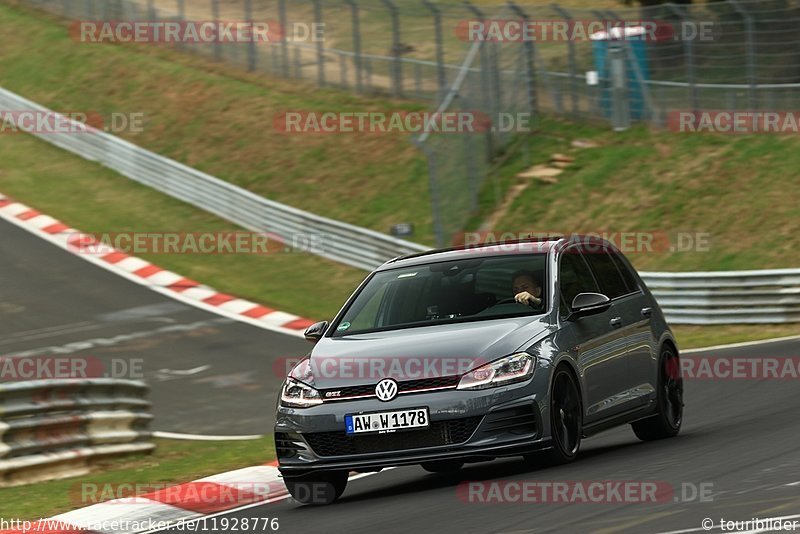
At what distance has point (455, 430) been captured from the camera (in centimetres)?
903

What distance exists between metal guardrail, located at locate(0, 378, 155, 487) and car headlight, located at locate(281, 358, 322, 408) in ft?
9.32

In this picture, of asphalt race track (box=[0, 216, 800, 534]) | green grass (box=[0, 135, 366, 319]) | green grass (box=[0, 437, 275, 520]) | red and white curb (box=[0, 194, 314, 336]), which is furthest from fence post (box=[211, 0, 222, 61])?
green grass (box=[0, 437, 275, 520])

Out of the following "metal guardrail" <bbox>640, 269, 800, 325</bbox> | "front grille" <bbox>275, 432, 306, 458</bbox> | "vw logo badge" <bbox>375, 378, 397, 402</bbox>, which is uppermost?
"vw logo badge" <bbox>375, 378, 397, 402</bbox>

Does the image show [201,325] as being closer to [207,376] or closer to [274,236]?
[207,376]

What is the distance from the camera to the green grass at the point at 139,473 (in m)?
10.4

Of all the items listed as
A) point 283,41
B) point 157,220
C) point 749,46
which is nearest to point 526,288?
point 749,46

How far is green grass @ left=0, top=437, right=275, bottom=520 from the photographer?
10.4 metres

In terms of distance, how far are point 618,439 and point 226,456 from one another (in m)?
3.25

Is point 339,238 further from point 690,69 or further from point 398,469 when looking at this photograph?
point 398,469

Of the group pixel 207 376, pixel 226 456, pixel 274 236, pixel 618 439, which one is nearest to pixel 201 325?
pixel 207 376

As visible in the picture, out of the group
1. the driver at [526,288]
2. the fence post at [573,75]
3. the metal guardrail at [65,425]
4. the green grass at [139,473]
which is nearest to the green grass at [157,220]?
the fence post at [573,75]

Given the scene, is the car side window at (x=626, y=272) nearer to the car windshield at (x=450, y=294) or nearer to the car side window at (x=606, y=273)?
the car side window at (x=606, y=273)

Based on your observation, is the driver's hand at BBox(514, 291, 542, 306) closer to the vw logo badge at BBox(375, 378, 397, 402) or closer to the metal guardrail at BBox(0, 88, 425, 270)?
the vw logo badge at BBox(375, 378, 397, 402)

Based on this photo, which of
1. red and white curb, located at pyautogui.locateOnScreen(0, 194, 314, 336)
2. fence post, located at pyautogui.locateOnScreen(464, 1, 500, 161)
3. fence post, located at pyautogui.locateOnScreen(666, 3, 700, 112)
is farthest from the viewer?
fence post, located at pyautogui.locateOnScreen(464, 1, 500, 161)
